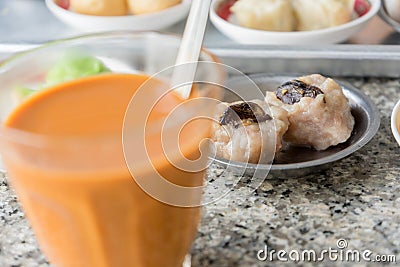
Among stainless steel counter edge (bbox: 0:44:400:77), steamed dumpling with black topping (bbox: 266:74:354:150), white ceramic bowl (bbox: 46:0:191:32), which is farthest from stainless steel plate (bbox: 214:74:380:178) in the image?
white ceramic bowl (bbox: 46:0:191:32)

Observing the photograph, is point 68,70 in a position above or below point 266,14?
above

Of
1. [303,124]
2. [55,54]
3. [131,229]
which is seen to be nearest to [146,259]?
[131,229]

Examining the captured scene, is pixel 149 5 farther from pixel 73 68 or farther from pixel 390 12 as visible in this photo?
pixel 73 68

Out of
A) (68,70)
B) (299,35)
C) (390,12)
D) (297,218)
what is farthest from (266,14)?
(68,70)

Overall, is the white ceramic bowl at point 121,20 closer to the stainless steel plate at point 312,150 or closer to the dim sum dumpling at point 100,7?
the dim sum dumpling at point 100,7

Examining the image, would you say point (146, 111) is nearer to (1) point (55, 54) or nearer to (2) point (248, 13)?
(1) point (55, 54)
